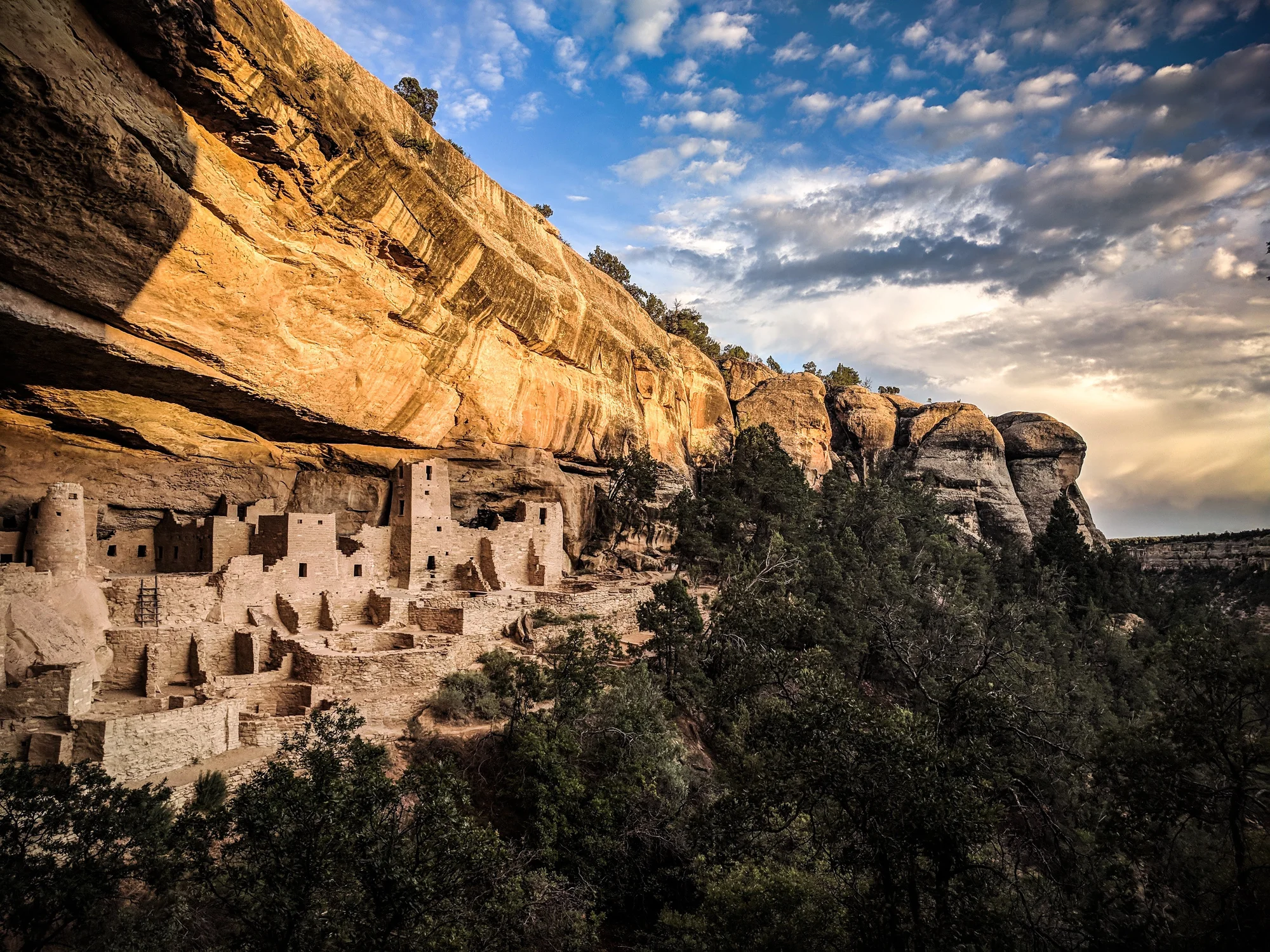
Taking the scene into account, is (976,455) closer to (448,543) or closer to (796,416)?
(796,416)

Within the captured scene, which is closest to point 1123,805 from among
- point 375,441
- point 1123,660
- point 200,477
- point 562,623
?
point 562,623

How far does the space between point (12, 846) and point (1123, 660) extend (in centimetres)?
4233

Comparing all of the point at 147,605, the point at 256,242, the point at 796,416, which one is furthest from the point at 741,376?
the point at 147,605

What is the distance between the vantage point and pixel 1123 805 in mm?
12070

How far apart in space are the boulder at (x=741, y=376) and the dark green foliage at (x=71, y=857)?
143ft

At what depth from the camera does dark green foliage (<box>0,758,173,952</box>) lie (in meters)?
9.36

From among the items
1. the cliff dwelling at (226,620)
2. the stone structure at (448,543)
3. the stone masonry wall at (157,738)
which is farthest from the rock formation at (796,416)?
the stone masonry wall at (157,738)

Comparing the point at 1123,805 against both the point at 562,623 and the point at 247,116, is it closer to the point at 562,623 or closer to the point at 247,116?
the point at 562,623

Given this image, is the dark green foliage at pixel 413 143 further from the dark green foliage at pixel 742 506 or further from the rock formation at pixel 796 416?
the rock formation at pixel 796 416

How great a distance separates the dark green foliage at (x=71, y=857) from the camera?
30.7ft

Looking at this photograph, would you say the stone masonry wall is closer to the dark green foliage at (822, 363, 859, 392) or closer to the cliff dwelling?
the cliff dwelling

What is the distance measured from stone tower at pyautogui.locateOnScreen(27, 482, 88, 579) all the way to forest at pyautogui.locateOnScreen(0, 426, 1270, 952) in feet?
17.2

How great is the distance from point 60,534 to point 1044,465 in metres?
59.5

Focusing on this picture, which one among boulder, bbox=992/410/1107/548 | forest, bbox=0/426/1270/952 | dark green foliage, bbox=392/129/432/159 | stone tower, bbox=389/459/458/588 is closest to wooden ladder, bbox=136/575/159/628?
forest, bbox=0/426/1270/952
